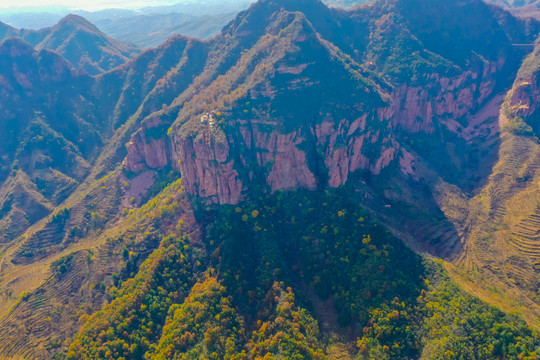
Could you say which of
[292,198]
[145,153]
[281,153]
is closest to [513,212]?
[292,198]

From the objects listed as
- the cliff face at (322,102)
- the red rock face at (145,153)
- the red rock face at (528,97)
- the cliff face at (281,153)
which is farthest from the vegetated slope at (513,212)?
the red rock face at (145,153)

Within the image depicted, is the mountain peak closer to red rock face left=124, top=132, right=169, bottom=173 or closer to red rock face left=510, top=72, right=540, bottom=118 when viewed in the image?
red rock face left=124, top=132, right=169, bottom=173

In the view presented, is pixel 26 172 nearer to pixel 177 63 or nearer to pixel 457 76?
pixel 177 63

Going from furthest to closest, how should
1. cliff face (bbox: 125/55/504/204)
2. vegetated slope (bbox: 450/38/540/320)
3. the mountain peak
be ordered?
the mountain peak < cliff face (bbox: 125/55/504/204) < vegetated slope (bbox: 450/38/540/320)

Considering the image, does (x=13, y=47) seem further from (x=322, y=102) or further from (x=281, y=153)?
(x=322, y=102)

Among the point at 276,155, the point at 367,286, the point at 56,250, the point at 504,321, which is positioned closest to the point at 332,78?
the point at 276,155

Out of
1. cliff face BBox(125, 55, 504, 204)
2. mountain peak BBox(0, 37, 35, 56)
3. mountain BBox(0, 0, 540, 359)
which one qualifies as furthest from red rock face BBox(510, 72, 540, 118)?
mountain peak BBox(0, 37, 35, 56)

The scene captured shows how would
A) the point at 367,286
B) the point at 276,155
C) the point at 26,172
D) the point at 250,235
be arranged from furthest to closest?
the point at 26,172 → the point at 276,155 → the point at 250,235 → the point at 367,286

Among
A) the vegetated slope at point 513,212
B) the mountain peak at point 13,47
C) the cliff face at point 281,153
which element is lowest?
the vegetated slope at point 513,212

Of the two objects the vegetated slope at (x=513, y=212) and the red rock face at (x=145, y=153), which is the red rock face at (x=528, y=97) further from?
the red rock face at (x=145, y=153)
